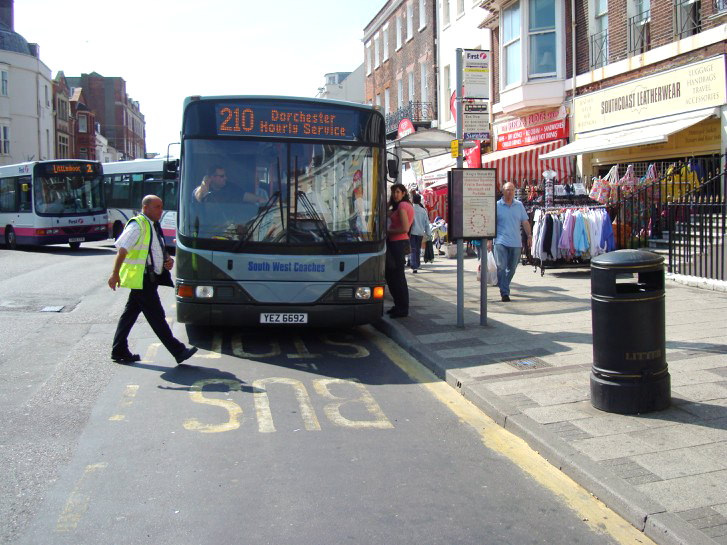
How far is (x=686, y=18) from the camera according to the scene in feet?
50.2

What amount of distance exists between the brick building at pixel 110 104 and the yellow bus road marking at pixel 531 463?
83.0 meters

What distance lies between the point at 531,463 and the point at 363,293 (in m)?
3.94

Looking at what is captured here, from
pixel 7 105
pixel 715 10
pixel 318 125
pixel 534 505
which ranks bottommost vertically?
pixel 534 505

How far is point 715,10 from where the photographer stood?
1427 centimetres

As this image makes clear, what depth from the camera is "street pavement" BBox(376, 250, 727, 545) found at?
13.2 ft

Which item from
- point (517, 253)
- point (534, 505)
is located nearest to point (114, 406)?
point (534, 505)

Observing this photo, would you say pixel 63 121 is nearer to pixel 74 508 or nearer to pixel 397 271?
pixel 397 271

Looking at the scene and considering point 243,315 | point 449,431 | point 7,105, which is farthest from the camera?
point 7,105

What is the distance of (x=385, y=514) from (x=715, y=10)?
13847 millimetres

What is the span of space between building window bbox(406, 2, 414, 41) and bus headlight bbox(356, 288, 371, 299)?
27660mm

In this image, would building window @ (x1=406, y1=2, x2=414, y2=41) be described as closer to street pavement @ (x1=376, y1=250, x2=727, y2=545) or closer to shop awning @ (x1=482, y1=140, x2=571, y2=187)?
shop awning @ (x1=482, y1=140, x2=571, y2=187)

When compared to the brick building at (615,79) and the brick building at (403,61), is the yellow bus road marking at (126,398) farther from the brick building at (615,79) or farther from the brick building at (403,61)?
the brick building at (403,61)

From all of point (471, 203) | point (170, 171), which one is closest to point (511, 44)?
point (471, 203)

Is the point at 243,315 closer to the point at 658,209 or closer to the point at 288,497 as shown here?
the point at 288,497
